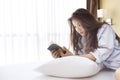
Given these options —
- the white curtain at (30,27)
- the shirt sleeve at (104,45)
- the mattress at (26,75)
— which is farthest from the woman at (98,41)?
the white curtain at (30,27)

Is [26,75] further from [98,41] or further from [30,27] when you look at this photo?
[30,27]

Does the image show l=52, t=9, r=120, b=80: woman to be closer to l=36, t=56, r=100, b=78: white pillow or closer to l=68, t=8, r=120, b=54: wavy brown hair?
l=68, t=8, r=120, b=54: wavy brown hair

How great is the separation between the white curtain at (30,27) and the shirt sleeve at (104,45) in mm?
2176

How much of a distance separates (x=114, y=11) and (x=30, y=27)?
1.40 m

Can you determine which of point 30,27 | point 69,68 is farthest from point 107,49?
point 30,27

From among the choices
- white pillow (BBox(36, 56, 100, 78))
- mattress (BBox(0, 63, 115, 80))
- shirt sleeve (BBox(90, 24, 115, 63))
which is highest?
shirt sleeve (BBox(90, 24, 115, 63))

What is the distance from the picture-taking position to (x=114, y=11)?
341 cm

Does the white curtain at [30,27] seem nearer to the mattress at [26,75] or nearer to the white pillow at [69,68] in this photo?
the mattress at [26,75]

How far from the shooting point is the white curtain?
362 centimetres

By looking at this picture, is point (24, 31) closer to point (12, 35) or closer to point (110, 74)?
point (12, 35)

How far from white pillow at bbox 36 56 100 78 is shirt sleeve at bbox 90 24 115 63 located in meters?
0.13

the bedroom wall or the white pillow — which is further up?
the bedroom wall

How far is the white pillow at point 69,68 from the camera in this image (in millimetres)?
1505

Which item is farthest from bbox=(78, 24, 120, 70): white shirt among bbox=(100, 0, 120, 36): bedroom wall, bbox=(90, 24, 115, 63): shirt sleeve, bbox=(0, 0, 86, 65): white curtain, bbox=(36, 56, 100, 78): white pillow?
bbox=(0, 0, 86, 65): white curtain
